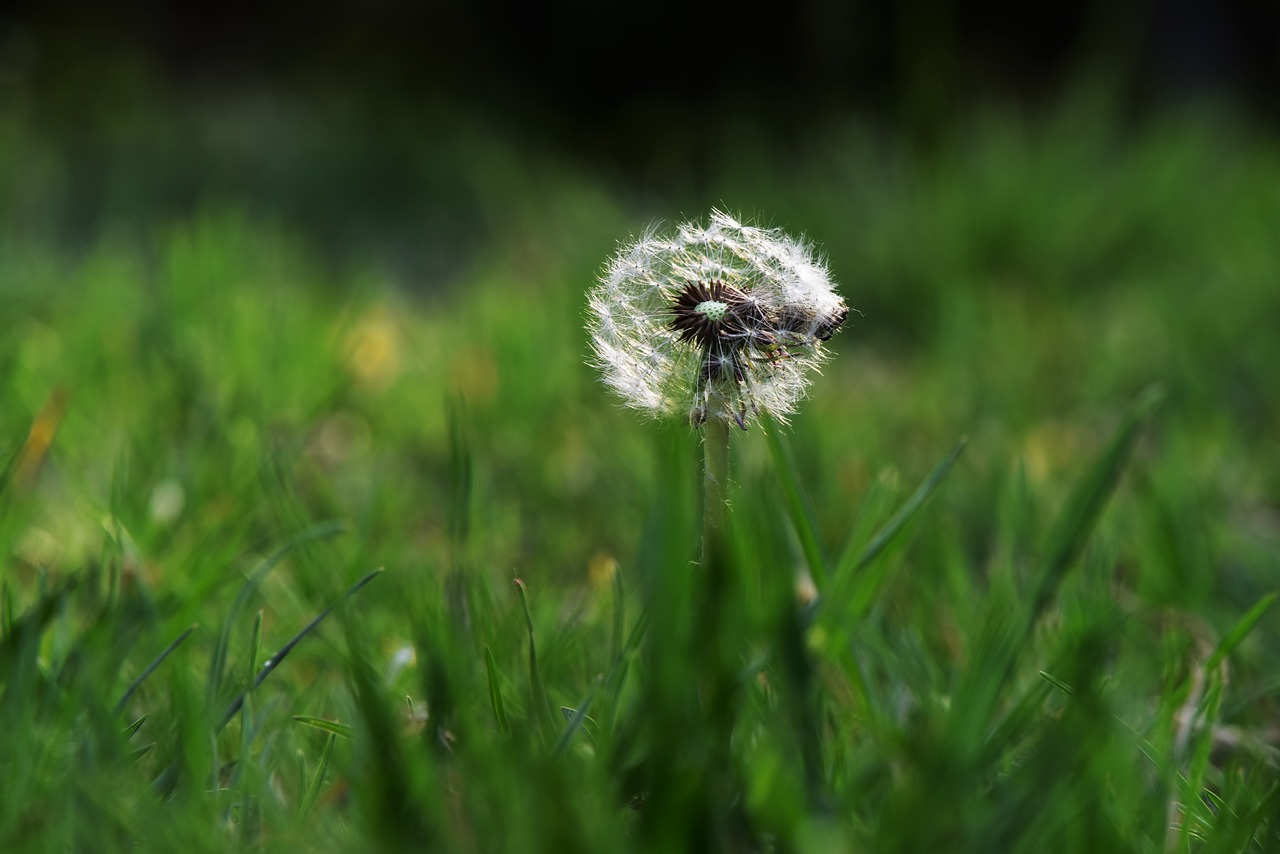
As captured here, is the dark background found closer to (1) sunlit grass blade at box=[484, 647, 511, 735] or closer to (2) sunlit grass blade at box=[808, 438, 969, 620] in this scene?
(2) sunlit grass blade at box=[808, 438, 969, 620]

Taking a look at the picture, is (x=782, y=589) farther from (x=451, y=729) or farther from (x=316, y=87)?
(x=316, y=87)

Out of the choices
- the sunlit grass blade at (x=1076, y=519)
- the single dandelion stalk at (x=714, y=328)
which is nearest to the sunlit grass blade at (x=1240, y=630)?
the sunlit grass blade at (x=1076, y=519)

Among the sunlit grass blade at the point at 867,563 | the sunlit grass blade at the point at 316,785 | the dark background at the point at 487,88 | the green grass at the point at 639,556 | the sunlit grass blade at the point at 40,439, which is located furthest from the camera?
the dark background at the point at 487,88

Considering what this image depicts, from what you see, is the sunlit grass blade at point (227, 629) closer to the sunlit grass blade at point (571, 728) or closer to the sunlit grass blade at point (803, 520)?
the sunlit grass blade at point (571, 728)

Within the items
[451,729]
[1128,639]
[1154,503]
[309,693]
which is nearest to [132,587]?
[309,693]

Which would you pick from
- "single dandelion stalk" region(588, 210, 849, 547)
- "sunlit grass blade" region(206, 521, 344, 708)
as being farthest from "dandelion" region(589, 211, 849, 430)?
"sunlit grass blade" region(206, 521, 344, 708)

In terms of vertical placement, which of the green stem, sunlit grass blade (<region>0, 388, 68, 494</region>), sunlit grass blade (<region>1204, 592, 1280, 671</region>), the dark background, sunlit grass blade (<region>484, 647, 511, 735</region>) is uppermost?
the dark background

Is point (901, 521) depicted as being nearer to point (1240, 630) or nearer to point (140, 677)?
point (1240, 630)
